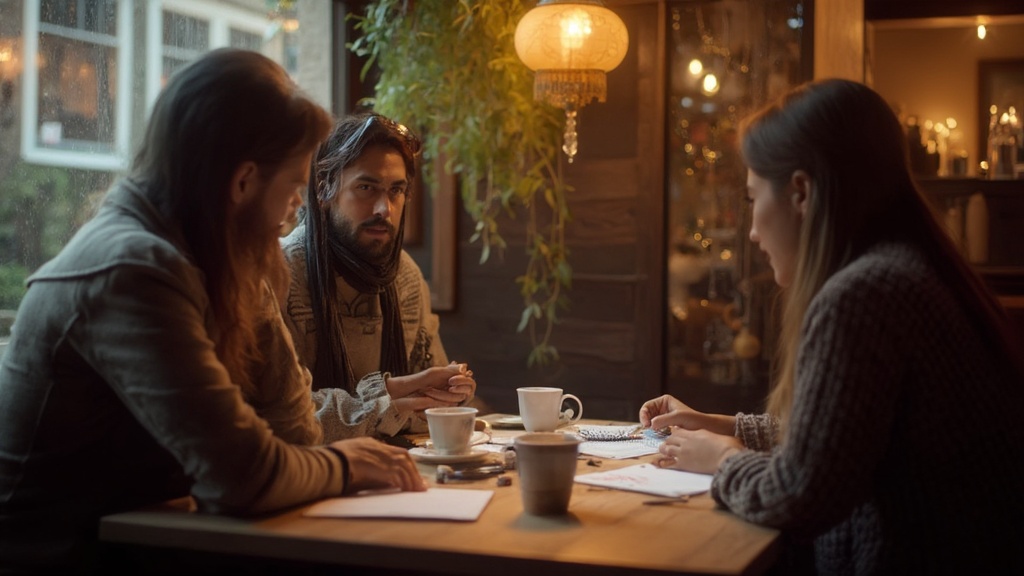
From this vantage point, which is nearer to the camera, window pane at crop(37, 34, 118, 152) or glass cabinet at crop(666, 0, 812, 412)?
window pane at crop(37, 34, 118, 152)

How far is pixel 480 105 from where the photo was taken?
A: 4.02 m

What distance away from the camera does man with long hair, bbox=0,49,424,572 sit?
1444 mm

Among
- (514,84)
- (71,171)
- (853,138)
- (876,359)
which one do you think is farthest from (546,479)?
(514,84)

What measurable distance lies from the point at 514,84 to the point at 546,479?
2.71m

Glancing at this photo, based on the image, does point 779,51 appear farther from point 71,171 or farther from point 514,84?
point 71,171

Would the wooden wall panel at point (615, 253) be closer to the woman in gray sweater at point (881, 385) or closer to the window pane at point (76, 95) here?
the window pane at point (76, 95)

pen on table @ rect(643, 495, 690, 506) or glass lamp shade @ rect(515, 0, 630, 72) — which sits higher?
glass lamp shade @ rect(515, 0, 630, 72)

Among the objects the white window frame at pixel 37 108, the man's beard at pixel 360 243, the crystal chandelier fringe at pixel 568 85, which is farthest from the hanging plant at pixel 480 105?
the man's beard at pixel 360 243

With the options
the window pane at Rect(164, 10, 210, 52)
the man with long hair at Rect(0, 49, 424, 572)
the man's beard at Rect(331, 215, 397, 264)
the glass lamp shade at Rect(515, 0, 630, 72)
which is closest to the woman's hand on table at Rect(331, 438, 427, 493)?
the man with long hair at Rect(0, 49, 424, 572)

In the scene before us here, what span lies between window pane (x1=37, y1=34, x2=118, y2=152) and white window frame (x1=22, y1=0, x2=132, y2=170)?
2 centimetres

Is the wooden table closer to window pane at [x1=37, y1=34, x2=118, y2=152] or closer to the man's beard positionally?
the man's beard

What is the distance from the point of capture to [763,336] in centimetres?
425

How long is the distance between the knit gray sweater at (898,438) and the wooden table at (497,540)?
0.33ft

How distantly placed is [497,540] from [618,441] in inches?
33.7
